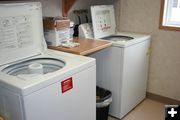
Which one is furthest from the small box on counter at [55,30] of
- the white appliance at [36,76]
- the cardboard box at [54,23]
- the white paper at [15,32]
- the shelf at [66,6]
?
the shelf at [66,6]

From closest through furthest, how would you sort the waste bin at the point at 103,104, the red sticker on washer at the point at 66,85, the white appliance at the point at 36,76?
the white appliance at the point at 36,76 → the red sticker on washer at the point at 66,85 → the waste bin at the point at 103,104

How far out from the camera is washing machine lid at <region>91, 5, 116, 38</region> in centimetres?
243

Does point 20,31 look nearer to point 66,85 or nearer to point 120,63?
point 66,85

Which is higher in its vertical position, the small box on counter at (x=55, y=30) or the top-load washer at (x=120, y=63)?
the small box on counter at (x=55, y=30)

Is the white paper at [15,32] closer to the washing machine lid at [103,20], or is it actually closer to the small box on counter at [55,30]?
the small box on counter at [55,30]

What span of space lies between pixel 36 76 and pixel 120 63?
3.66ft

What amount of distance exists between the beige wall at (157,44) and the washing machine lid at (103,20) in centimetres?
25

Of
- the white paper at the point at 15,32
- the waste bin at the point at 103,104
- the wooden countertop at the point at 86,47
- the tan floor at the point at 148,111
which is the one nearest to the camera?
the white paper at the point at 15,32

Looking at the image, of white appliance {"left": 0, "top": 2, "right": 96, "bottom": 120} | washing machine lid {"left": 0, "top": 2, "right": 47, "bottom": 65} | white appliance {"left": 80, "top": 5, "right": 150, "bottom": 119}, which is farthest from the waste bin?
washing machine lid {"left": 0, "top": 2, "right": 47, "bottom": 65}

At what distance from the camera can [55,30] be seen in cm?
198

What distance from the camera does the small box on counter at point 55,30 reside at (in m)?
1.98

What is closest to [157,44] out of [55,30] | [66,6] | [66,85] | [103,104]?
[103,104]

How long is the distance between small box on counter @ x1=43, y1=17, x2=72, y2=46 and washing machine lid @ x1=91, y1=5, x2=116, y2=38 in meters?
0.46

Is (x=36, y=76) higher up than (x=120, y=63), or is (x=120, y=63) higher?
(x=36, y=76)
